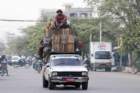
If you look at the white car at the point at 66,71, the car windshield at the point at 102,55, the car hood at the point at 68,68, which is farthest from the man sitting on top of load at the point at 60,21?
the car windshield at the point at 102,55

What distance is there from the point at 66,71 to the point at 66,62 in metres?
1.11

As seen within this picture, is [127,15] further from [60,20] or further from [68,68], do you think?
[68,68]

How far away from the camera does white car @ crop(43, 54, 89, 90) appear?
29.1m

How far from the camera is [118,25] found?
2768 inches

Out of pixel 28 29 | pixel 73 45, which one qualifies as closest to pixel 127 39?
pixel 73 45

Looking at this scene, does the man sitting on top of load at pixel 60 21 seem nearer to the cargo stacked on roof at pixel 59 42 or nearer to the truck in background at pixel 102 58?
the cargo stacked on roof at pixel 59 42

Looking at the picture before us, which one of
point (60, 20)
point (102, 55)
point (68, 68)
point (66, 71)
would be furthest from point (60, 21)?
point (102, 55)

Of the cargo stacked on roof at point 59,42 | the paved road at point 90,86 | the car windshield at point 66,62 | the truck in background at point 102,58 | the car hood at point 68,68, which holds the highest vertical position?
the cargo stacked on roof at point 59,42

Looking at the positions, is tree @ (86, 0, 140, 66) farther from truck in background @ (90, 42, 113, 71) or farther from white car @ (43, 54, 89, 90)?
white car @ (43, 54, 89, 90)

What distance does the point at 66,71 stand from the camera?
95.1ft

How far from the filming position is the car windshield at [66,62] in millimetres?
29980

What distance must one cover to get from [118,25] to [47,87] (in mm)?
39571

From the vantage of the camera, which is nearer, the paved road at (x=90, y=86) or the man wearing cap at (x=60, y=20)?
the paved road at (x=90, y=86)

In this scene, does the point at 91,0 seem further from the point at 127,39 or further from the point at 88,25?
the point at 88,25
